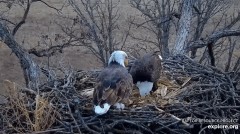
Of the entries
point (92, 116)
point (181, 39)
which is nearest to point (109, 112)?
point (92, 116)

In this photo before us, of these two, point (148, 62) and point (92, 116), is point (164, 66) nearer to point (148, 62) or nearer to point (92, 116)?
point (148, 62)

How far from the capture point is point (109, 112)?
467 centimetres

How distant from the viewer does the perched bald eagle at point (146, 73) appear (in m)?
5.44

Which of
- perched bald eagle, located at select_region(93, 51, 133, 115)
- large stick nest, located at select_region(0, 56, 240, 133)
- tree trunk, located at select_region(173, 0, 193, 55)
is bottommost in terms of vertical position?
large stick nest, located at select_region(0, 56, 240, 133)

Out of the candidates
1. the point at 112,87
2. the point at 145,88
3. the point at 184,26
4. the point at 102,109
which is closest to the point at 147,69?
the point at 145,88

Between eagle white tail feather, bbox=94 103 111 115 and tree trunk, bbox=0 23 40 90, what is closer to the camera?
eagle white tail feather, bbox=94 103 111 115

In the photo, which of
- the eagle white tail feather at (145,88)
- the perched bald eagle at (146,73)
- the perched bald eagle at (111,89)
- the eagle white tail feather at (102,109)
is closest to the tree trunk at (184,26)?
the perched bald eagle at (146,73)

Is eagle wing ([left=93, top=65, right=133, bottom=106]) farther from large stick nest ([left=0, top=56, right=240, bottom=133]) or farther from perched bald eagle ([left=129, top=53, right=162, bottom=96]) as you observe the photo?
perched bald eagle ([left=129, top=53, right=162, bottom=96])

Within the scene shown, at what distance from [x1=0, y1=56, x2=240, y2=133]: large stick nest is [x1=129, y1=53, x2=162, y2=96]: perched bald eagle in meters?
0.10

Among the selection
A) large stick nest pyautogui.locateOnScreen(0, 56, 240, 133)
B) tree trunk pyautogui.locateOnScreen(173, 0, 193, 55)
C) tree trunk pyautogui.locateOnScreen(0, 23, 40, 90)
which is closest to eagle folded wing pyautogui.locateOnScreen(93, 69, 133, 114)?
large stick nest pyautogui.locateOnScreen(0, 56, 240, 133)

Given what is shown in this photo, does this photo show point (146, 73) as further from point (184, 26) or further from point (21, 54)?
point (21, 54)

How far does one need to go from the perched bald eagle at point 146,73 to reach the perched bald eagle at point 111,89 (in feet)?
1.34

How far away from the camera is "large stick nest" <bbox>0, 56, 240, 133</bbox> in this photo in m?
4.54

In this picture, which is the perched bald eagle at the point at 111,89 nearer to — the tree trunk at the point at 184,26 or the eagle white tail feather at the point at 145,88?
the eagle white tail feather at the point at 145,88
